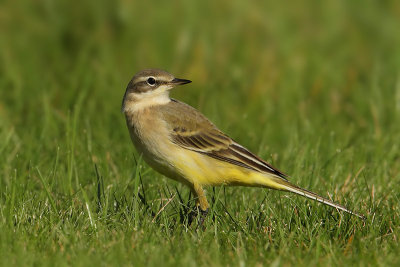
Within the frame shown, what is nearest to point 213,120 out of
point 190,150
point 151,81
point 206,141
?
point 151,81

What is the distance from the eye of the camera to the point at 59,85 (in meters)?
10.9

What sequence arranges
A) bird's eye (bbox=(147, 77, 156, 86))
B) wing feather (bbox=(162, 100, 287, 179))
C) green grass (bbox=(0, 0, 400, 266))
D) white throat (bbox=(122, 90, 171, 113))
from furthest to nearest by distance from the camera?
bird's eye (bbox=(147, 77, 156, 86))
white throat (bbox=(122, 90, 171, 113))
wing feather (bbox=(162, 100, 287, 179))
green grass (bbox=(0, 0, 400, 266))

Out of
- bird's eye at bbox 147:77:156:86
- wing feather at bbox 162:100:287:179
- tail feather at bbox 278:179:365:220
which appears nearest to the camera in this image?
tail feather at bbox 278:179:365:220

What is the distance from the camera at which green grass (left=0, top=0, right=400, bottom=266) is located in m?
5.78

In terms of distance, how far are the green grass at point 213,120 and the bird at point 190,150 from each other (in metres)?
0.19

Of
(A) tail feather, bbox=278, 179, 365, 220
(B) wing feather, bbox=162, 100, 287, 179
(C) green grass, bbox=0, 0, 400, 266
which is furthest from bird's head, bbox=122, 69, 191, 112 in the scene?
(A) tail feather, bbox=278, 179, 365, 220

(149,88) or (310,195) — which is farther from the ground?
(149,88)

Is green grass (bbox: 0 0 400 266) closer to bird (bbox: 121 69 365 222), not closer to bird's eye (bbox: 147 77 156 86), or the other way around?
bird (bbox: 121 69 365 222)

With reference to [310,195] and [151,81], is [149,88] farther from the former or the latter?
[310,195]

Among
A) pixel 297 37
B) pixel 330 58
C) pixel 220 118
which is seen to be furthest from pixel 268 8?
pixel 220 118

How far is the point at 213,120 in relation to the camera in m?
9.24

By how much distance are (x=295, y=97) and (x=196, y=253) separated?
6159mm

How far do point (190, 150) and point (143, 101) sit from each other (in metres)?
0.80

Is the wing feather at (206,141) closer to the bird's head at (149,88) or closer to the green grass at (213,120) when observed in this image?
the bird's head at (149,88)
